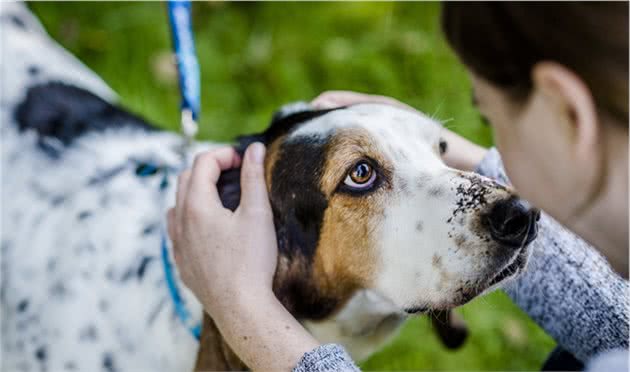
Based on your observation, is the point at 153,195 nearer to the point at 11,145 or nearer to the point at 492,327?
the point at 11,145

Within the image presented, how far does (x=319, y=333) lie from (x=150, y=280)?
0.70 meters

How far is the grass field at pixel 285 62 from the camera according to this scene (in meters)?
3.67

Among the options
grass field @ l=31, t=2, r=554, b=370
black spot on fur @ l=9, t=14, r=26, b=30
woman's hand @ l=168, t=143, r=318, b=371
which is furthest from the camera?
grass field @ l=31, t=2, r=554, b=370

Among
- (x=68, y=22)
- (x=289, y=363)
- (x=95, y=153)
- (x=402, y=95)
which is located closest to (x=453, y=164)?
(x=289, y=363)

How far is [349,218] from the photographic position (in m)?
1.99

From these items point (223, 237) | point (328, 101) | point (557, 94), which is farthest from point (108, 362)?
point (557, 94)

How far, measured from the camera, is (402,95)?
3.34m

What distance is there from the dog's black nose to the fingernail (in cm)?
74

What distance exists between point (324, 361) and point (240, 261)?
0.37m

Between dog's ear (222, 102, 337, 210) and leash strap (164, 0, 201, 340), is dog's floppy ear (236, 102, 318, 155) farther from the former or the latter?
leash strap (164, 0, 201, 340)

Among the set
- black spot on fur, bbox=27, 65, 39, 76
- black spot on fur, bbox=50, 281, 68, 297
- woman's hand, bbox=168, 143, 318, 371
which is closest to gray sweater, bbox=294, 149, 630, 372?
woman's hand, bbox=168, 143, 318, 371

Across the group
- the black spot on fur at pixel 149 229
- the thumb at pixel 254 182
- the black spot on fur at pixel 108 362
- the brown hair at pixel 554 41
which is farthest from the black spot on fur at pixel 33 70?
the brown hair at pixel 554 41

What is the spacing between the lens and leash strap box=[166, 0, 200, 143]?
2518 millimetres

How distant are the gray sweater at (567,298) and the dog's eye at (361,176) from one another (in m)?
0.38
